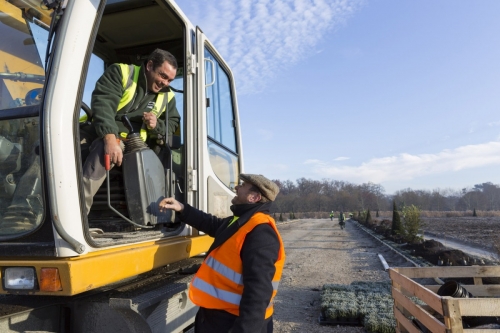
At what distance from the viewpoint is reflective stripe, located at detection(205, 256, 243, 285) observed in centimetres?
241

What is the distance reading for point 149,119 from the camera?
322cm

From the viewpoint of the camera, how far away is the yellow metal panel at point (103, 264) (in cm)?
187

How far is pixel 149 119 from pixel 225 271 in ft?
4.80

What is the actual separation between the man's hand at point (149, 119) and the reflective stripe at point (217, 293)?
1365mm

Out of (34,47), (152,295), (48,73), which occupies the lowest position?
(152,295)

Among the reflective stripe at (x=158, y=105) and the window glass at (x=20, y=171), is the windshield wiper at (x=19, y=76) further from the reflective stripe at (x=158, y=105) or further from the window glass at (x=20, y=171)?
the reflective stripe at (x=158, y=105)

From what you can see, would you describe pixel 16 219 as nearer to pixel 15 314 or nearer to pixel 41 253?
pixel 41 253

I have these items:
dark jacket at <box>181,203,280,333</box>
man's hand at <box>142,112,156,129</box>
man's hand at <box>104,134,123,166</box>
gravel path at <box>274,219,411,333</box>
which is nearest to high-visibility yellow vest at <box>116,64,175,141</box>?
man's hand at <box>142,112,156,129</box>

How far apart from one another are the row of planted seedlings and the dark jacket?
310cm

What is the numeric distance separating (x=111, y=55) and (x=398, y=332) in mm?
4468

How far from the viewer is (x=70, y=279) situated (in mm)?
1858

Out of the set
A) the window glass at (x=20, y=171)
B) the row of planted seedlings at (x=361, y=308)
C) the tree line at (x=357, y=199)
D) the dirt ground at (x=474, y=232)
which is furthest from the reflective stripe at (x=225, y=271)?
the tree line at (x=357, y=199)

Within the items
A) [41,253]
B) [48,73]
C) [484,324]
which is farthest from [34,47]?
[484,324]

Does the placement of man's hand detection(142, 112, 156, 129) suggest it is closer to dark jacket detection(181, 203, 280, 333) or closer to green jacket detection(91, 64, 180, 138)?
green jacket detection(91, 64, 180, 138)
